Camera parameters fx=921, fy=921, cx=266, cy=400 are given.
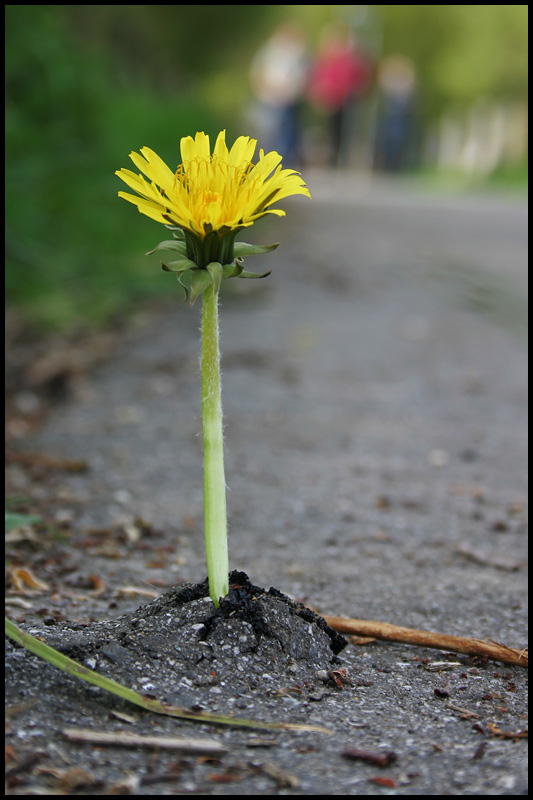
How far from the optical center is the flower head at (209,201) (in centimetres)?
136

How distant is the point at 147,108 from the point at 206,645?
23.5 feet

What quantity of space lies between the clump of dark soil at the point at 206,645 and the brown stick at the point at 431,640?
171 millimetres

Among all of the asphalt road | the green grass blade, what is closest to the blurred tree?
the asphalt road

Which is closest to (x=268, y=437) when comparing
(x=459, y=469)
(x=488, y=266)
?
(x=459, y=469)

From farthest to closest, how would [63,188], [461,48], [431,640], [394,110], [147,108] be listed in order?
[461,48] < [394,110] < [147,108] < [63,188] < [431,640]

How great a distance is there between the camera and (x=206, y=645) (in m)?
1.51

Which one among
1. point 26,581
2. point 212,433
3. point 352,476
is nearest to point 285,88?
point 352,476

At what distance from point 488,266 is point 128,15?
227 inches

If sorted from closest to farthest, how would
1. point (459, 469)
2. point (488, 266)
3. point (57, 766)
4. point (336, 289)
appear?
point (57, 766) → point (459, 469) → point (336, 289) → point (488, 266)

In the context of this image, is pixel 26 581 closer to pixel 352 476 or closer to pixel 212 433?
pixel 212 433

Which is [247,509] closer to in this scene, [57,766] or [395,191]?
[57,766]

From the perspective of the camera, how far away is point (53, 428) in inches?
139

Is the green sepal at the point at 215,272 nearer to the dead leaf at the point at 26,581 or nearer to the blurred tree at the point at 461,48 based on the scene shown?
the dead leaf at the point at 26,581

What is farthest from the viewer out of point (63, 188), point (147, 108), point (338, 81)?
point (338, 81)
